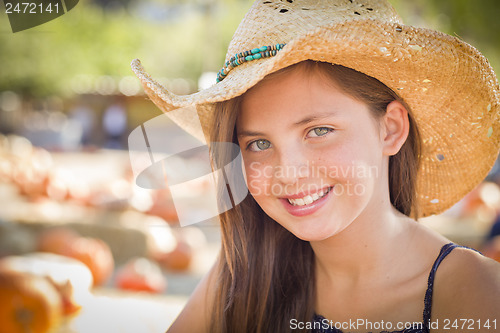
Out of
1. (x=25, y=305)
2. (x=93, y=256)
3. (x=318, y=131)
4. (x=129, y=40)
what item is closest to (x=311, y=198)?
(x=318, y=131)

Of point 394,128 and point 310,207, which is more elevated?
point 394,128

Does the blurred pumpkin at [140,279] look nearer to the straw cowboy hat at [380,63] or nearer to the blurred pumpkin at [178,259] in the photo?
the blurred pumpkin at [178,259]

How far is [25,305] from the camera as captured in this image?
2.44 m

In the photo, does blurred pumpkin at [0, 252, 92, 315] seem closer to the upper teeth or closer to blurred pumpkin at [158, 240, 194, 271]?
the upper teeth

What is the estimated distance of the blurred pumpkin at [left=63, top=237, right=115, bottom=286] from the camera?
3711 mm

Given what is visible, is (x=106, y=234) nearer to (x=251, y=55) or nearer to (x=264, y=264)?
(x=264, y=264)

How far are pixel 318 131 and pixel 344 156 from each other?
12 centimetres

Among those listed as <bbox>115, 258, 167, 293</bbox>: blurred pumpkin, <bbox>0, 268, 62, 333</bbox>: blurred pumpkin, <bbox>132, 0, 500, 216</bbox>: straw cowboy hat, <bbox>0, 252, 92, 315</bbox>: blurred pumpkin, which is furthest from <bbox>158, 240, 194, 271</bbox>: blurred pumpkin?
<bbox>132, 0, 500, 216</bbox>: straw cowboy hat

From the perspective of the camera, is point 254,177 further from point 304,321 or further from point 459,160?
point 459,160

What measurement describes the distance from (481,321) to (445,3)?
19.1ft

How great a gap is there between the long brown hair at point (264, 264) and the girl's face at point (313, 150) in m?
0.24

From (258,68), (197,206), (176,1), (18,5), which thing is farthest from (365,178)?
(176,1)

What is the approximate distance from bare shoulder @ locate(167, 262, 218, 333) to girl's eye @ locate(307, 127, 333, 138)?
2.56 feet

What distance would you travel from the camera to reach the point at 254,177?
170cm
